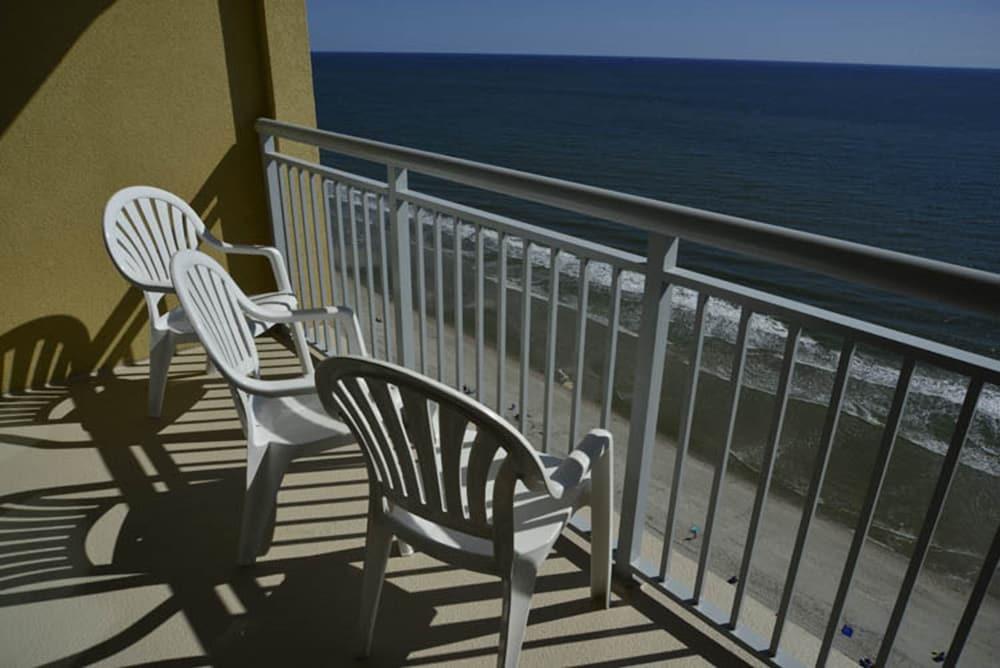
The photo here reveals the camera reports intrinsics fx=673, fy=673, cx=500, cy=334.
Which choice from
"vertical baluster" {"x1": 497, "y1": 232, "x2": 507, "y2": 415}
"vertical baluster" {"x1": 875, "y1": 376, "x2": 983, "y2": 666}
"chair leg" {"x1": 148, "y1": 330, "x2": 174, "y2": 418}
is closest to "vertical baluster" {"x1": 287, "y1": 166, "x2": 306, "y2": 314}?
"chair leg" {"x1": 148, "y1": 330, "x2": 174, "y2": 418}

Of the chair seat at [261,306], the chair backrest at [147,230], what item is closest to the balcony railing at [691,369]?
the chair seat at [261,306]

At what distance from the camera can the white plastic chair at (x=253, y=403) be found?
5.86 feet

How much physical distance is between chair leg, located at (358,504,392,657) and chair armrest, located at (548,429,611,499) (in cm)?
47

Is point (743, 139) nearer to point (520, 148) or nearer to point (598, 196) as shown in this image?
point (520, 148)

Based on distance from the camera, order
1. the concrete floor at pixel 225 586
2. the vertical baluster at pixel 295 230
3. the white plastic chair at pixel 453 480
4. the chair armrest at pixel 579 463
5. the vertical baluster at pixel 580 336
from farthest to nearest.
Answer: the vertical baluster at pixel 295 230 → the vertical baluster at pixel 580 336 → the concrete floor at pixel 225 586 → the chair armrest at pixel 579 463 → the white plastic chair at pixel 453 480

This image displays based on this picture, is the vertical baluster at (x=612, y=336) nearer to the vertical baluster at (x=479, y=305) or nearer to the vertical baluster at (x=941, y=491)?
the vertical baluster at (x=479, y=305)

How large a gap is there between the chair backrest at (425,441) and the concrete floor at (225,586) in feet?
1.85

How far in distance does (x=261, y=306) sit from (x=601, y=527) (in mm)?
1517

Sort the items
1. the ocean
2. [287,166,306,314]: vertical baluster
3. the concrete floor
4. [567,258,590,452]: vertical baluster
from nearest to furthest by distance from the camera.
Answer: the concrete floor, [567,258,590,452]: vertical baluster, [287,166,306,314]: vertical baluster, the ocean

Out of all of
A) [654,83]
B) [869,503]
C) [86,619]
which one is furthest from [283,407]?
[654,83]

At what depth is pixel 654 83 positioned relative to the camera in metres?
57.5

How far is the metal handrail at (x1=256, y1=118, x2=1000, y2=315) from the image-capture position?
1.11 meters

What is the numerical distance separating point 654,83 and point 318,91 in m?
28.7

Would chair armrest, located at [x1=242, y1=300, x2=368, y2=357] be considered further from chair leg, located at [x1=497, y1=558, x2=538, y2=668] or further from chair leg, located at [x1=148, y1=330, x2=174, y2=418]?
chair leg, located at [x1=497, y1=558, x2=538, y2=668]
